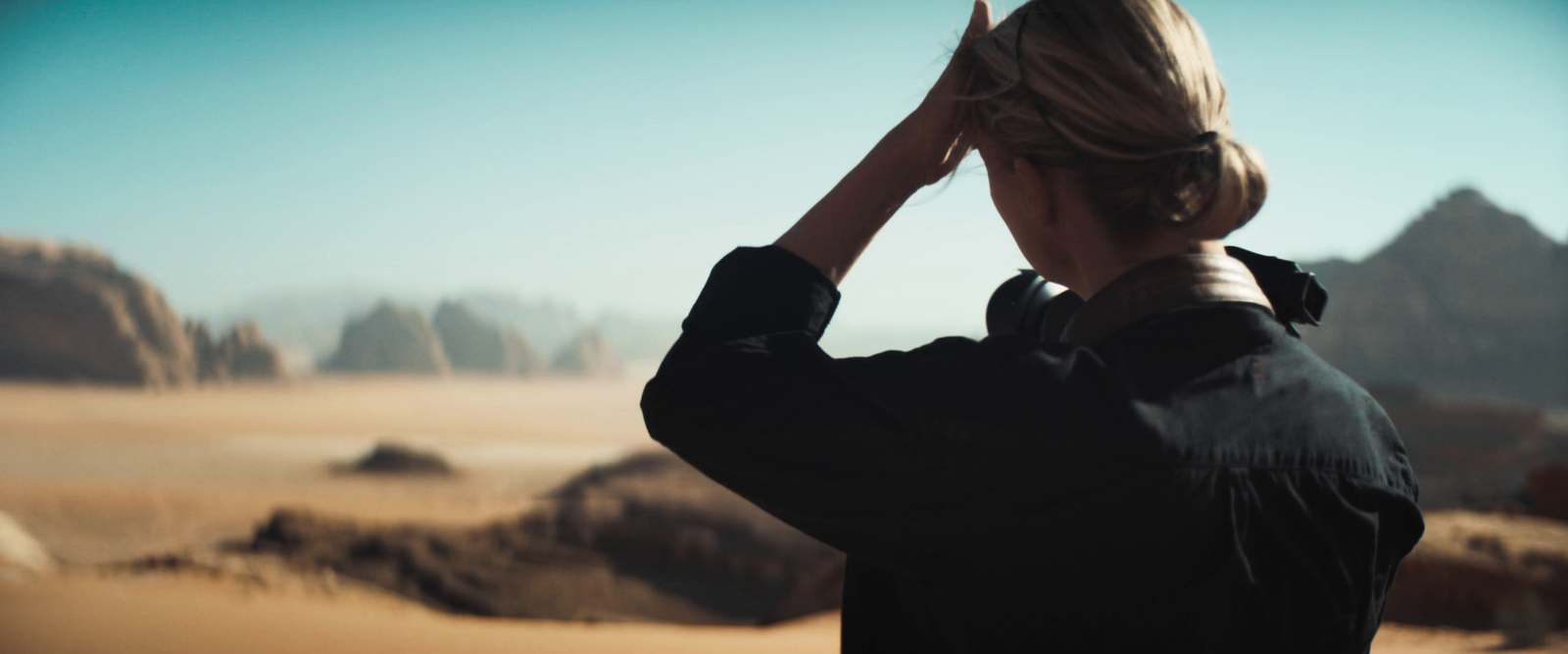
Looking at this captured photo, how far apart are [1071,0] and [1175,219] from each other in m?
0.21

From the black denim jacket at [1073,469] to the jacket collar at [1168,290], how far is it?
0.07 feet

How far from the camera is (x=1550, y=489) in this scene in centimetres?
1031

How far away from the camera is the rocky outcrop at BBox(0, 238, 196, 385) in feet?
102

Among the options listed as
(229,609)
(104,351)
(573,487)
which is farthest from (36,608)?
(104,351)

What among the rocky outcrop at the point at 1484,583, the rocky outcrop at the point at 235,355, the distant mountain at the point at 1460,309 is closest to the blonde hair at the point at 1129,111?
the rocky outcrop at the point at 1484,583

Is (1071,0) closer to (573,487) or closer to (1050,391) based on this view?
(1050,391)

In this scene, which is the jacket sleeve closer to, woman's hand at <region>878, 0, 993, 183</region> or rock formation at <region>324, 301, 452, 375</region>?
woman's hand at <region>878, 0, 993, 183</region>

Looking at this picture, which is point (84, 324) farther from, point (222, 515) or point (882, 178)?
point (882, 178)

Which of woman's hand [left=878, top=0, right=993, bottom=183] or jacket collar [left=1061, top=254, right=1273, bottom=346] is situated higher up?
woman's hand [left=878, top=0, right=993, bottom=183]

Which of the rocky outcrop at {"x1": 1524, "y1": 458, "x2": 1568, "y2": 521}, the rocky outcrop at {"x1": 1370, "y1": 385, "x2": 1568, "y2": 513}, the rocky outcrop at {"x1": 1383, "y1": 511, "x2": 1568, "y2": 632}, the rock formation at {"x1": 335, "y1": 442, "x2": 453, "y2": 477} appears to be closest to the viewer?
the rocky outcrop at {"x1": 1383, "y1": 511, "x2": 1568, "y2": 632}

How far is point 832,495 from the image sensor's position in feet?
2.45

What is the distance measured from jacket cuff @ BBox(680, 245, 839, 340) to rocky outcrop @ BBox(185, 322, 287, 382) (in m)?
40.4

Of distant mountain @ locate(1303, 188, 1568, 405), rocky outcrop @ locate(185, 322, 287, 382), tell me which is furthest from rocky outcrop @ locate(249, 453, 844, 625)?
distant mountain @ locate(1303, 188, 1568, 405)

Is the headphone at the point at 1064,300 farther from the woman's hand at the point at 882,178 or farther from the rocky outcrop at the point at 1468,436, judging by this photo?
the rocky outcrop at the point at 1468,436
